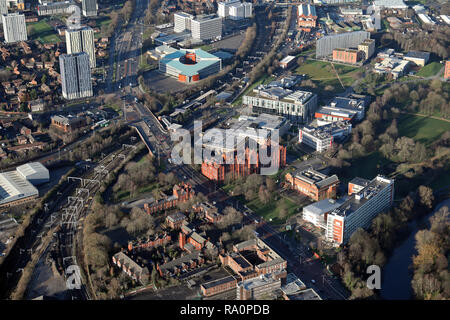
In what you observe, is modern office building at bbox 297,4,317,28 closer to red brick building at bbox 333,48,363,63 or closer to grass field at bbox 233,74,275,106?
red brick building at bbox 333,48,363,63

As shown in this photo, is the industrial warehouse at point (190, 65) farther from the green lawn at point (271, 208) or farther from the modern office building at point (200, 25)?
the green lawn at point (271, 208)

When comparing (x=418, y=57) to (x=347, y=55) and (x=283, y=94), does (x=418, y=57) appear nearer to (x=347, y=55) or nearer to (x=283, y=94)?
(x=347, y=55)

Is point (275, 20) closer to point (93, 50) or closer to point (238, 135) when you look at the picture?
point (93, 50)

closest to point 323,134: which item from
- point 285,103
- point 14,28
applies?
point 285,103

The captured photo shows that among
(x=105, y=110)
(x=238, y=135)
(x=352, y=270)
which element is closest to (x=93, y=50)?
(x=105, y=110)

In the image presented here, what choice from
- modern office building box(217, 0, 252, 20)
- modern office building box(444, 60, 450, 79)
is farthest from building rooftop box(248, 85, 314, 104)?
modern office building box(217, 0, 252, 20)
